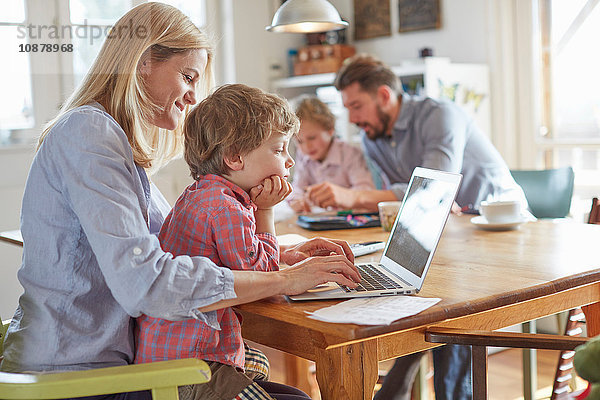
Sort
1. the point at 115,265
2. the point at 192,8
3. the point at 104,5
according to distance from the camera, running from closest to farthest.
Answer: the point at 115,265 → the point at 104,5 → the point at 192,8

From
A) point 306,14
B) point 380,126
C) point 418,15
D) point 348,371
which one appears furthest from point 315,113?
point 348,371

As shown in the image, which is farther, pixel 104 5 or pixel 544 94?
pixel 104 5

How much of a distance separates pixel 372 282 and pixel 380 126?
1.78 metres

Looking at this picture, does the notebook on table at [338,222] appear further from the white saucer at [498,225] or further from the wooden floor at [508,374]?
the wooden floor at [508,374]

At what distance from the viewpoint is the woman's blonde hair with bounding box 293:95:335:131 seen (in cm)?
334

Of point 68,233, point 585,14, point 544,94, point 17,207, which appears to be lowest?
point 17,207

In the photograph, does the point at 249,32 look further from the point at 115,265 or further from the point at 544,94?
the point at 115,265

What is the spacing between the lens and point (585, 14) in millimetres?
3525

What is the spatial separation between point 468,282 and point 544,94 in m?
2.58

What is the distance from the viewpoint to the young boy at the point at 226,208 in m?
1.27

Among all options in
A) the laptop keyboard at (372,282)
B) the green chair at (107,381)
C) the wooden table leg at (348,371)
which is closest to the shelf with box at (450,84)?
the laptop keyboard at (372,282)

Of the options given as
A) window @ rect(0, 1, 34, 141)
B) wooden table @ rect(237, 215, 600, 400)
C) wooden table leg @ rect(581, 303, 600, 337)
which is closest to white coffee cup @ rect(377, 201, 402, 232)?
wooden table @ rect(237, 215, 600, 400)

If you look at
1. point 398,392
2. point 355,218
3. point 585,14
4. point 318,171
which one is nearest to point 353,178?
point 318,171

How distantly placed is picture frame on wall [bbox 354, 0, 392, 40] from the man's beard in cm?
133
